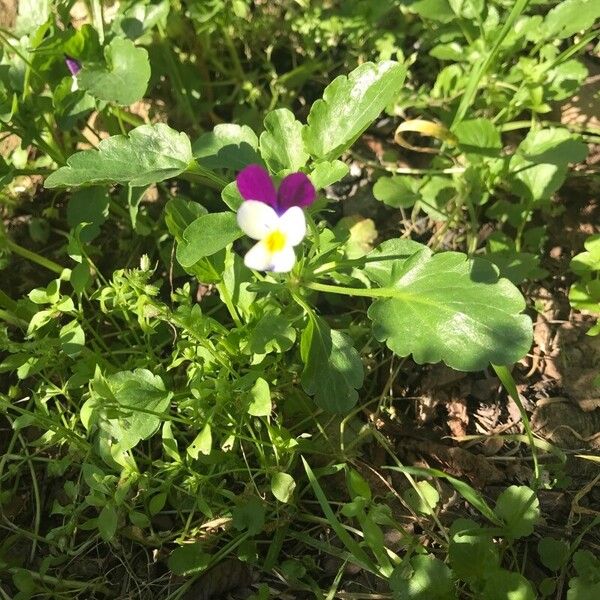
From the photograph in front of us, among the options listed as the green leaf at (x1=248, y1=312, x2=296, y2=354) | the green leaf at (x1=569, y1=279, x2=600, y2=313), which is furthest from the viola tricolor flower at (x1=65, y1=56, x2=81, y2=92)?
the green leaf at (x1=569, y1=279, x2=600, y2=313)

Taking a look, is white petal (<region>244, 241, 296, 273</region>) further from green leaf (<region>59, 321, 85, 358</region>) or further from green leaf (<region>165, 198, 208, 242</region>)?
green leaf (<region>59, 321, 85, 358</region>)

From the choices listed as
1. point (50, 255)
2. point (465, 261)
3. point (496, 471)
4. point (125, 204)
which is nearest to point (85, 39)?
point (125, 204)

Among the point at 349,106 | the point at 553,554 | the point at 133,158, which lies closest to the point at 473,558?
the point at 553,554

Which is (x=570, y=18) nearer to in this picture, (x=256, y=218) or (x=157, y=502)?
(x=256, y=218)

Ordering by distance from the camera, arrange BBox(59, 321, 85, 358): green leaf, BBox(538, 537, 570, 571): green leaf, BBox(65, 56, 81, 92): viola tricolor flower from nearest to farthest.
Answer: BBox(538, 537, 570, 571): green leaf, BBox(59, 321, 85, 358): green leaf, BBox(65, 56, 81, 92): viola tricolor flower

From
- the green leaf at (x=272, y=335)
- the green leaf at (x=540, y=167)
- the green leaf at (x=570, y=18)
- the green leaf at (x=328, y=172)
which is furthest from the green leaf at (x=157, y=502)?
the green leaf at (x=570, y=18)

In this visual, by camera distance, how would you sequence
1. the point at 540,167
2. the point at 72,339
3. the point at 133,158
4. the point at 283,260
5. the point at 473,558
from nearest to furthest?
the point at 283,260 → the point at 473,558 → the point at 133,158 → the point at 72,339 → the point at 540,167
